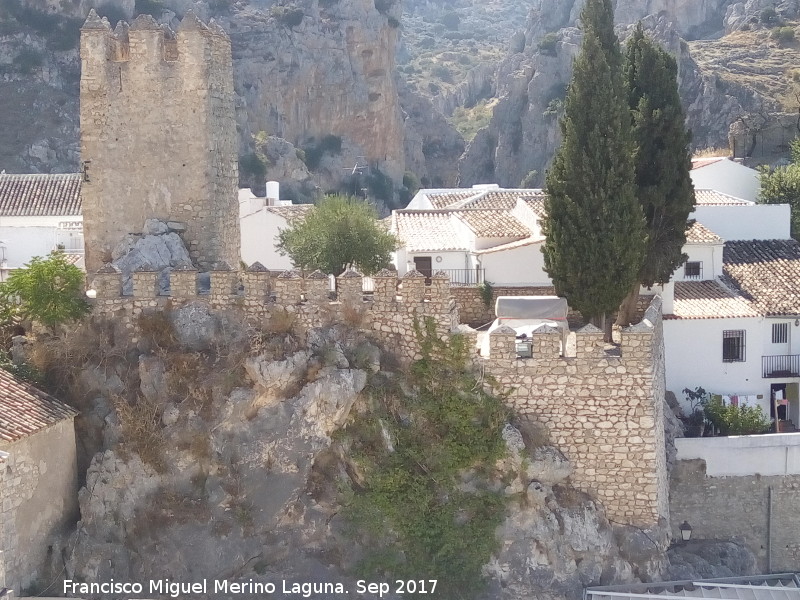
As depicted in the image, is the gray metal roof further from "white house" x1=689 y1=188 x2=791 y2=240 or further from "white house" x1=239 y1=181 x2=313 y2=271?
"white house" x1=239 y1=181 x2=313 y2=271

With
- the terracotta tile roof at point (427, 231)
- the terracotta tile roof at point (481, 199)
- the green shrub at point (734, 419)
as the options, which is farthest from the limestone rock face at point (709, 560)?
the terracotta tile roof at point (481, 199)

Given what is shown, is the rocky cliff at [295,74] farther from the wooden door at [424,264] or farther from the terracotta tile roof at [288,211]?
the wooden door at [424,264]

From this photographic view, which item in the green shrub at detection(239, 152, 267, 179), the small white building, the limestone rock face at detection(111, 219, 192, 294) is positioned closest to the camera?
the small white building

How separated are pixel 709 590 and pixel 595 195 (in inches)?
267

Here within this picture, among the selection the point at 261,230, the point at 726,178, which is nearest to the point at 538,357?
the point at 261,230

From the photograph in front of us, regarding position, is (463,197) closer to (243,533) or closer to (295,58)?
(243,533)

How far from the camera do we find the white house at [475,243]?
927 inches

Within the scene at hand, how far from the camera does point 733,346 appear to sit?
23688 millimetres

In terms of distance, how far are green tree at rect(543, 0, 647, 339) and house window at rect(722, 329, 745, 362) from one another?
5.09 meters

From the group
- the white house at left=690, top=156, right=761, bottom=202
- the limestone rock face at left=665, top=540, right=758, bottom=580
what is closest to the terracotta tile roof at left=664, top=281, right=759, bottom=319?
the limestone rock face at left=665, top=540, right=758, bottom=580

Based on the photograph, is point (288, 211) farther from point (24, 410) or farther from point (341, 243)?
point (24, 410)

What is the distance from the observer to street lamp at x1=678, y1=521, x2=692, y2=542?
20.1 m

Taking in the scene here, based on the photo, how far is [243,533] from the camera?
16734 mm

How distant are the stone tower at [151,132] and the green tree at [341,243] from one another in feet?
14.4
